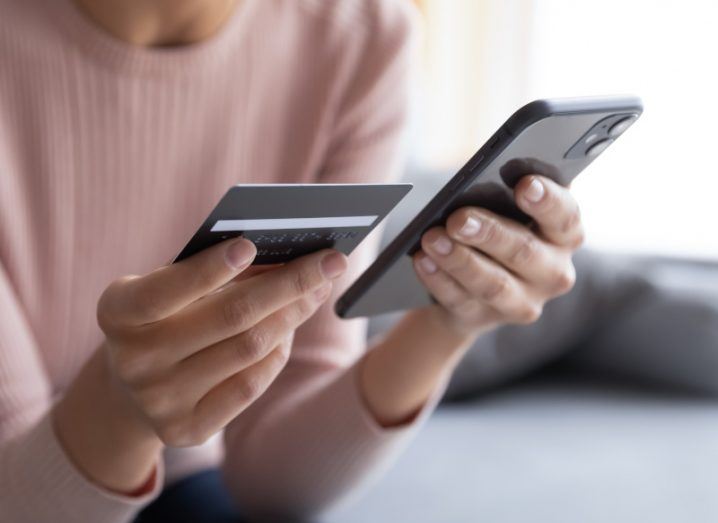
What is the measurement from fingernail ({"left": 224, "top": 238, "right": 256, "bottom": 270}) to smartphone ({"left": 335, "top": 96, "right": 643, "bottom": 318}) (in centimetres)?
15

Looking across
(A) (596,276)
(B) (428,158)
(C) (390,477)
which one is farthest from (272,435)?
(B) (428,158)

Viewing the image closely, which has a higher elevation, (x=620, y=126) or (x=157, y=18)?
(x=620, y=126)

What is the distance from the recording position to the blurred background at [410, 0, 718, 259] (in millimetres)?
1767

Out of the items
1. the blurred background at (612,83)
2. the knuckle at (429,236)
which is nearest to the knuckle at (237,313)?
the knuckle at (429,236)

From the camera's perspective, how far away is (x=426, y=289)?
70 cm

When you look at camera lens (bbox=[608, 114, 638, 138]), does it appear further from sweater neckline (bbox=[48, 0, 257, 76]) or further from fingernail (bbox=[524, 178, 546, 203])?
sweater neckline (bbox=[48, 0, 257, 76])

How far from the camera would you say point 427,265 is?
2.04 feet

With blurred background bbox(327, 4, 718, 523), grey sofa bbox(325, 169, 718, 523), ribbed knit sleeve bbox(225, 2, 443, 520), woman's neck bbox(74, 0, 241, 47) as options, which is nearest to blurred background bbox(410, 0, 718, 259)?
blurred background bbox(327, 4, 718, 523)

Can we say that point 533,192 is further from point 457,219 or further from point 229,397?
point 229,397

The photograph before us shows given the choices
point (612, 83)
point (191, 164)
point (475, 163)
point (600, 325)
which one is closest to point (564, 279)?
point (475, 163)

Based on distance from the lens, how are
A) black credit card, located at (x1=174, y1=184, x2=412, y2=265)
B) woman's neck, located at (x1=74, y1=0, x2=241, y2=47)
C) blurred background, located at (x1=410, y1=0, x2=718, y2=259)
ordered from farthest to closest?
1. blurred background, located at (x1=410, y1=0, x2=718, y2=259)
2. woman's neck, located at (x1=74, y1=0, x2=241, y2=47)
3. black credit card, located at (x1=174, y1=184, x2=412, y2=265)

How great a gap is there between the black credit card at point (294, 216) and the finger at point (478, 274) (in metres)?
0.07

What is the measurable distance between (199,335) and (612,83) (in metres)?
1.54

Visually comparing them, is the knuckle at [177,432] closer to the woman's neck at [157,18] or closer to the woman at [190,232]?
the woman at [190,232]
